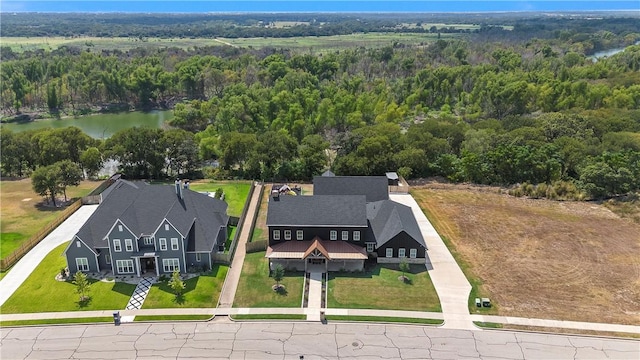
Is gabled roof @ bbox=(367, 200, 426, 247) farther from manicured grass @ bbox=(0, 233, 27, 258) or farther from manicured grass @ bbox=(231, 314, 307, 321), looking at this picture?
manicured grass @ bbox=(0, 233, 27, 258)

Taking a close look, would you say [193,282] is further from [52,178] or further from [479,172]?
[479,172]

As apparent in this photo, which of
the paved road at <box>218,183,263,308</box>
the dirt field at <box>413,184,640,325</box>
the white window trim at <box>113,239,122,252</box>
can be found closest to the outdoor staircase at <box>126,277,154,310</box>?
the white window trim at <box>113,239,122,252</box>

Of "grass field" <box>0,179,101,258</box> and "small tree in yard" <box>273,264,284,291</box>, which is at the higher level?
"small tree in yard" <box>273,264,284,291</box>

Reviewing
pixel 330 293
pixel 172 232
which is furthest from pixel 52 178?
pixel 330 293

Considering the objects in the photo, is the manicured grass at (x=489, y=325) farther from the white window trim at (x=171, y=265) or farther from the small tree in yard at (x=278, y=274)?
the white window trim at (x=171, y=265)

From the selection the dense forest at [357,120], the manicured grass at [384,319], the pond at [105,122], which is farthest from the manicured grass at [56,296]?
the pond at [105,122]

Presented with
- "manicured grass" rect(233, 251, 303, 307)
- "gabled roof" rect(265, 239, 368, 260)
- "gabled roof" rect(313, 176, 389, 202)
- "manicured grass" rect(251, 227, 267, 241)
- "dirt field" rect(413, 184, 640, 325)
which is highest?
"gabled roof" rect(313, 176, 389, 202)

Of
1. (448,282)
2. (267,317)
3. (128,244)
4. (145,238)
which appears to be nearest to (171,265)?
(145,238)
